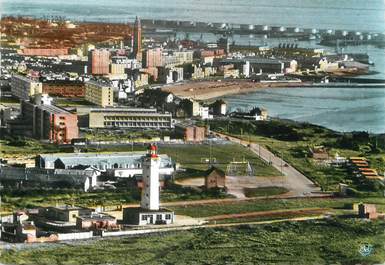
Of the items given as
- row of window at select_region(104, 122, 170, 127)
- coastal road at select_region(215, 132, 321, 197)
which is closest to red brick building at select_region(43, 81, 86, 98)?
row of window at select_region(104, 122, 170, 127)

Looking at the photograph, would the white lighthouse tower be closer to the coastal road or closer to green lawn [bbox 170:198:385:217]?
green lawn [bbox 170:198:385:217]

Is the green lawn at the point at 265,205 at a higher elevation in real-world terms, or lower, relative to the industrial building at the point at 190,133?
lower

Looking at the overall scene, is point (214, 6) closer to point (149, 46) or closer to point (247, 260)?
point (149, 46)

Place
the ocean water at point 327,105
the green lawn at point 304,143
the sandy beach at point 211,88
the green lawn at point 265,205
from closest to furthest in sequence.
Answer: the green lawn at point 265,205, the green lawn at point 304,143, the ocean water at point 327,105, the sandy beach at point 211,88

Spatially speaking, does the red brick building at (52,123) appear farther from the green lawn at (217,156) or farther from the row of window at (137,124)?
the green lawn at (217,156)

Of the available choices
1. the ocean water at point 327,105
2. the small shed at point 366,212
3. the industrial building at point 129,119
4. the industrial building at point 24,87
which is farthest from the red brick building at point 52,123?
the small shed at point 366,212

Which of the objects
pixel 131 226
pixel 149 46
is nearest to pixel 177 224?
pixel 131 226
